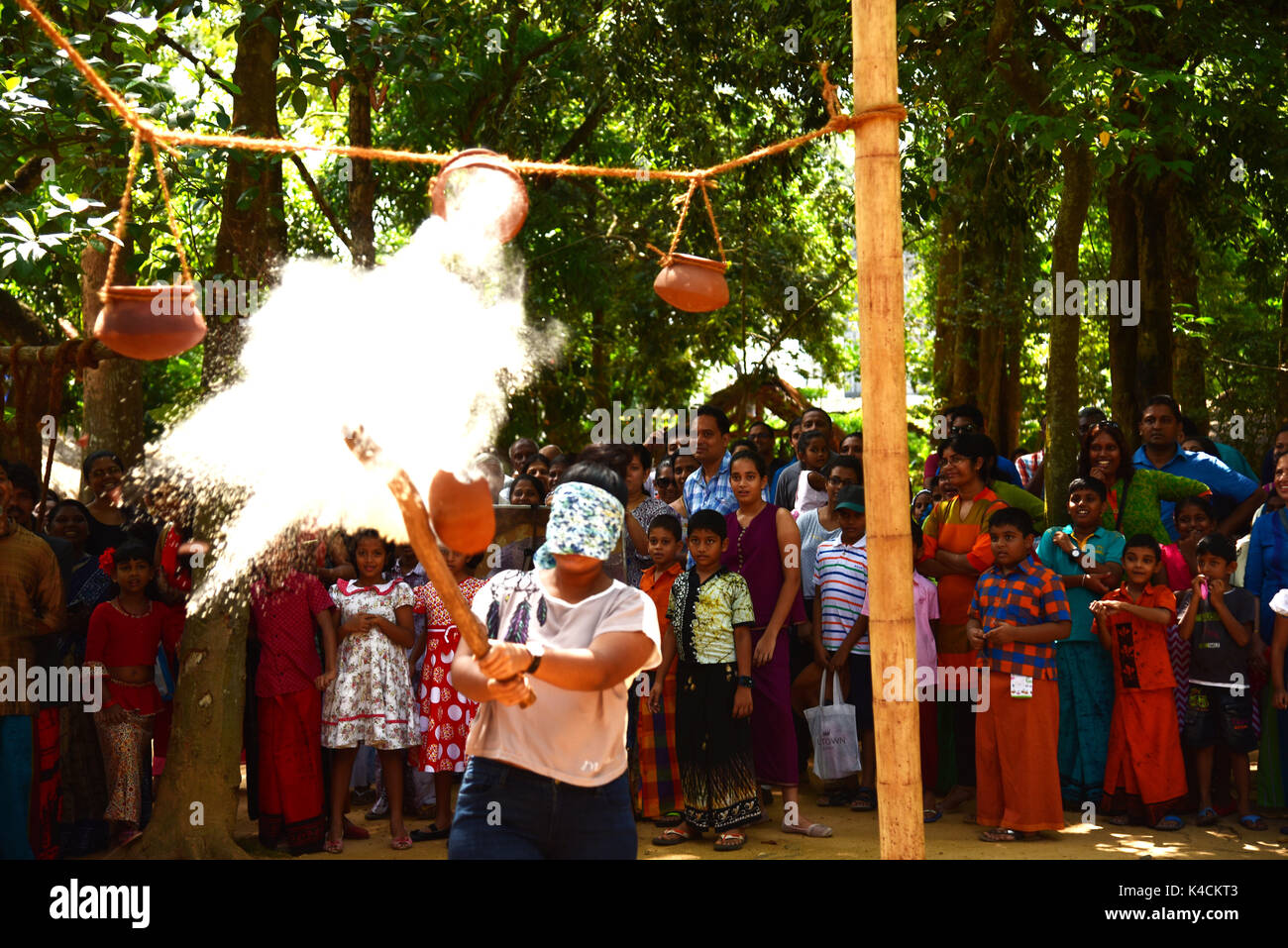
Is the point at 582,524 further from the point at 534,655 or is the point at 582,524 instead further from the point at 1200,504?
the point at 1200,504

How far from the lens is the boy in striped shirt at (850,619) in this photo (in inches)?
292

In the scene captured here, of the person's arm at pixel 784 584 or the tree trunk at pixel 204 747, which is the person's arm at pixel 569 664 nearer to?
the tree trunk at pixel 204 747

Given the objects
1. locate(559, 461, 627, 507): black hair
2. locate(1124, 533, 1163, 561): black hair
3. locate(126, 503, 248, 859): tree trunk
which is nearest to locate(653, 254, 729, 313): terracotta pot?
locate(559, 461, 627, 507): black hair

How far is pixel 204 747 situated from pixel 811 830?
10.8ft

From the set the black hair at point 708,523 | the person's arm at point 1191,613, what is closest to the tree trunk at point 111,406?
the black hair at point 708,523

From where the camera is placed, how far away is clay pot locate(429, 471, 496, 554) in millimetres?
3162

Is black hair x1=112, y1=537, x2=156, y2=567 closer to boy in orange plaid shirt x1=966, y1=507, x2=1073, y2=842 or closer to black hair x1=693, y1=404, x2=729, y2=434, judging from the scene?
black hair x1=693, y1=404, x2=729, y2=434

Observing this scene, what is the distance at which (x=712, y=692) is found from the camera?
273 inches

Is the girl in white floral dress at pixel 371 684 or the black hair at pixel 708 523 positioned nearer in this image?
the girl in white floral dress at pixel 371 684

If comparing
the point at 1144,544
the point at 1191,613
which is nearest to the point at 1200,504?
the point at 1144,544

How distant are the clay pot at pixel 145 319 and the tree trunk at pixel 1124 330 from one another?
9071 millimetres

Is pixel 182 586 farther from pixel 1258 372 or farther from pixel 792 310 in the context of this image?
pixel 1258 372

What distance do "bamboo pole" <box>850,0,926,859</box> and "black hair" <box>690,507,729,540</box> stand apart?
133 inches

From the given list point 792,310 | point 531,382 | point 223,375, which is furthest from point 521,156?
point 223,375
